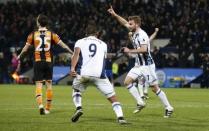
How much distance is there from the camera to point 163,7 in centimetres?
4228

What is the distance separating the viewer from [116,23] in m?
42.2

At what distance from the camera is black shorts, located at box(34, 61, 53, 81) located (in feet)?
54.2

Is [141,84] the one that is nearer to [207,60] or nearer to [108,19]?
[207,60]

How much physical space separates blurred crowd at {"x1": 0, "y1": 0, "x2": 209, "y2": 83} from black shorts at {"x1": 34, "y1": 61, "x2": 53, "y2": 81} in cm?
1966

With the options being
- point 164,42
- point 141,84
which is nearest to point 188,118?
point 141,84

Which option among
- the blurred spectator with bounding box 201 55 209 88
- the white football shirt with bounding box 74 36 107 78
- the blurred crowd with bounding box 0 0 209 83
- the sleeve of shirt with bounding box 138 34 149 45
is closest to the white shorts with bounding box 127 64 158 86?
the sleeve of shirt with bounding box 138 34 149 45

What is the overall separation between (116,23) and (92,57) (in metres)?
28.7

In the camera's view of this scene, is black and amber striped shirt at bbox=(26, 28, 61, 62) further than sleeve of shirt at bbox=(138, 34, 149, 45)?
Yes

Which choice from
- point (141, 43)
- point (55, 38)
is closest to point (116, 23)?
point (55, 38)

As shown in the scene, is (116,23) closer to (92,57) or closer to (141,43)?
(141,43)

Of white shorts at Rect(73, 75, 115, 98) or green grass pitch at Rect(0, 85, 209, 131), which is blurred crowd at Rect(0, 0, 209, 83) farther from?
white shorts at Rect(73, 75, 115, 98)

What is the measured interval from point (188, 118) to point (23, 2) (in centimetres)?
3448

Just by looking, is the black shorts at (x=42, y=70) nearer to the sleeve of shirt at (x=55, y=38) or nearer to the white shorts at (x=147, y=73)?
the sleeve of shirt at (x=55, y=38)

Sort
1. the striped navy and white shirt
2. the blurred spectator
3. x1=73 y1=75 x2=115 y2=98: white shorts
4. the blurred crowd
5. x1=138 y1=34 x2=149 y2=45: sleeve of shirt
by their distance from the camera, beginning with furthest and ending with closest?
the blurred crowd < the blurred spectator < the striped navy and white shirt < x1=138 y1=34 x2=149 y2=45: sleeve of shirt < x1=73 y1=75 x2=115 y2=98: white shorts
